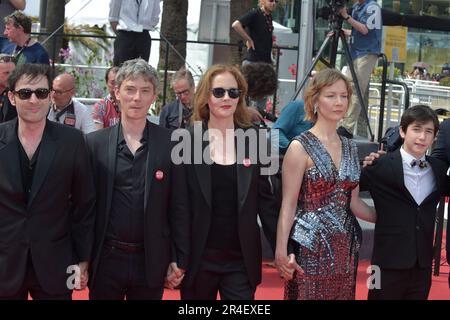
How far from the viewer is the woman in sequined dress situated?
15.9ft

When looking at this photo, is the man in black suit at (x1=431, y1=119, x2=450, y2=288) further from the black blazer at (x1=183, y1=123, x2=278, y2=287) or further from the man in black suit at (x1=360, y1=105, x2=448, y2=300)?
the black blazer at (x1=183, y1=123, x2=278, y2=287)

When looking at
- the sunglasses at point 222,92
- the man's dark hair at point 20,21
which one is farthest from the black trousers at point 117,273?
the man's dark hair at point 20,21

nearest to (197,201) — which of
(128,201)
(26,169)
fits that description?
(128,201)

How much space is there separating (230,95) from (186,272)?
1.03 m

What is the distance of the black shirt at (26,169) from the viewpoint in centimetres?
448

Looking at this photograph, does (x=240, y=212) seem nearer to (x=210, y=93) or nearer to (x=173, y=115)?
(x=210, y=93)

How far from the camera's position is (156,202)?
4688 millimetres

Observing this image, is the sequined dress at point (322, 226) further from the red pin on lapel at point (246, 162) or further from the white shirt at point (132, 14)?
the white shirt at point (132, 14)

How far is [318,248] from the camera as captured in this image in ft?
16.0

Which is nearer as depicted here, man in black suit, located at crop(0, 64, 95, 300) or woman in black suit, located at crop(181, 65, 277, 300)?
man in black suit, located at crop(0, 64, 95, 300)

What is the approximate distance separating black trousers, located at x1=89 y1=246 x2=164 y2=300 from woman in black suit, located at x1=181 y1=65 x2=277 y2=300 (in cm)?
31

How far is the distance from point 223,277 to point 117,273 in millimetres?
610
